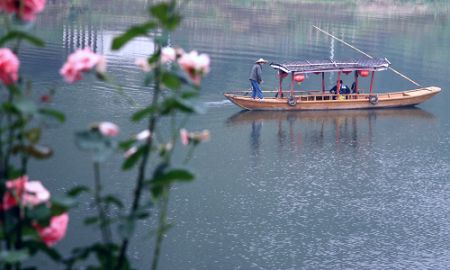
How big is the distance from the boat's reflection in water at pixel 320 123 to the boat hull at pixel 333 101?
130 mm

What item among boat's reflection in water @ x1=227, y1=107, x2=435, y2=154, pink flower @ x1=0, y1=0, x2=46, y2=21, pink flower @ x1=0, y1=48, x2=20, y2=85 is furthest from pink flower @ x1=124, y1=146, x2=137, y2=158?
boat's reflection in water @ x1=227, y1=107, x2=435, y2=154

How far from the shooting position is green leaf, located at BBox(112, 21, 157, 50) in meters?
2.76

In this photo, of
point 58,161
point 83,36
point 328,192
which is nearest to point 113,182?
point 58,161

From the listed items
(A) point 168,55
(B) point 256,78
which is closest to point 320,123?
(B) point 256,78

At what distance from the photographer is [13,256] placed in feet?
8.86

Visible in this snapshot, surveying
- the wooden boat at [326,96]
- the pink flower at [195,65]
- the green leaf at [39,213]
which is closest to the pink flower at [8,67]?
the green leaf at [39,213]

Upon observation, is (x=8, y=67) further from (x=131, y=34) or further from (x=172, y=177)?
(x=172, y=177)

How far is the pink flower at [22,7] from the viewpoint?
2783 millimetres

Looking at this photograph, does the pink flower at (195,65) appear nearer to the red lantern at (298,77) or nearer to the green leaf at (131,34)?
the green leaf at (131,34)

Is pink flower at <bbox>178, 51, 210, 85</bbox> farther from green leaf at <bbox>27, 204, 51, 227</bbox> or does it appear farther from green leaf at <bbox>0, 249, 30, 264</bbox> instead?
green leaf at <bbox>0, 249, 30, 264</bbox>

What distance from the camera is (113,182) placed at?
41.6 feet

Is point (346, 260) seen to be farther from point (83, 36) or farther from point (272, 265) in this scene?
point (83, 36)

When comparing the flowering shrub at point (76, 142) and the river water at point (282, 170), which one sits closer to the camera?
the flowering shrub at point (76, 142)

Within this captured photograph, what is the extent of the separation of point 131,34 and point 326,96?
17665 millimetres
